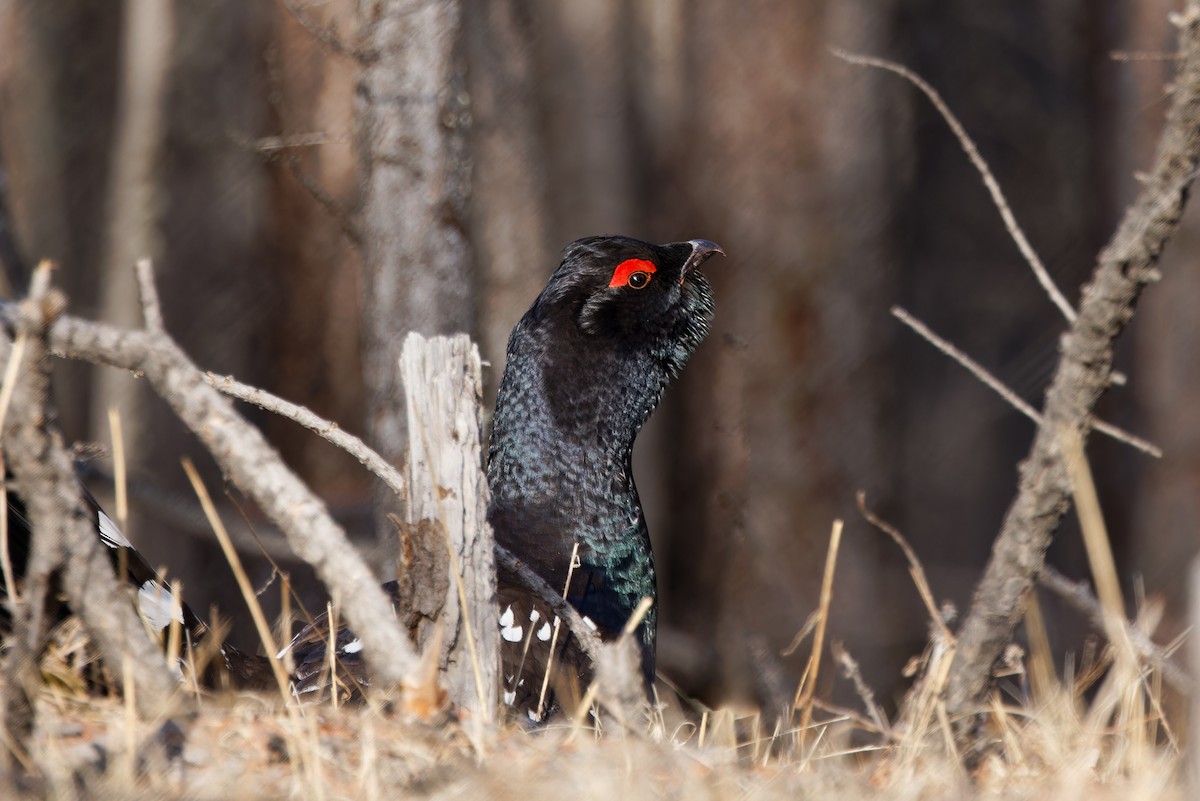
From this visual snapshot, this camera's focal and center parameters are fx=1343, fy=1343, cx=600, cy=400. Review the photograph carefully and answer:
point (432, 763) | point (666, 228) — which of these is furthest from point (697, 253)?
point (666, 228)

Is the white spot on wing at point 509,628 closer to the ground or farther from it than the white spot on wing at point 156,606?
closer to the ground

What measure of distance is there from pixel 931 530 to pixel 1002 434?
1.44 metres

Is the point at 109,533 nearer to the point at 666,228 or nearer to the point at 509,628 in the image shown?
the point at 509,628

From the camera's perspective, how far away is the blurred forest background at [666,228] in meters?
8.43

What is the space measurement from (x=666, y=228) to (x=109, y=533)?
24.8 ft

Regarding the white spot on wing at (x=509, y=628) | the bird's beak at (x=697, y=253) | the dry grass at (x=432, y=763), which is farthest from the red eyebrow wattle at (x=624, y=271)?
the dry grass at (x=432, y=763)

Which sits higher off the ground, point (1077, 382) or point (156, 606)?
point (1077, 382)

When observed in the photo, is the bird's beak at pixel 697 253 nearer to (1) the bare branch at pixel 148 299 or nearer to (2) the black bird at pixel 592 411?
(2) the black bird at pixel 592 411

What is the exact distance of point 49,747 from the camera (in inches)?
85.9

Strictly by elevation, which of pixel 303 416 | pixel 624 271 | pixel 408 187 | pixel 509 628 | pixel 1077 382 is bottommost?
pixel 509 628

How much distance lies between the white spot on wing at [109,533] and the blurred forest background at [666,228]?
13.6 feet

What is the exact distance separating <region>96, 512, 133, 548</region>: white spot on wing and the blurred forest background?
4159 millimetres

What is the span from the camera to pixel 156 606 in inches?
114

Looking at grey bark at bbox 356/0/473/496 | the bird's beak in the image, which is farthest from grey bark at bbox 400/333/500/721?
grey bark at bbox 356/0/473/496
